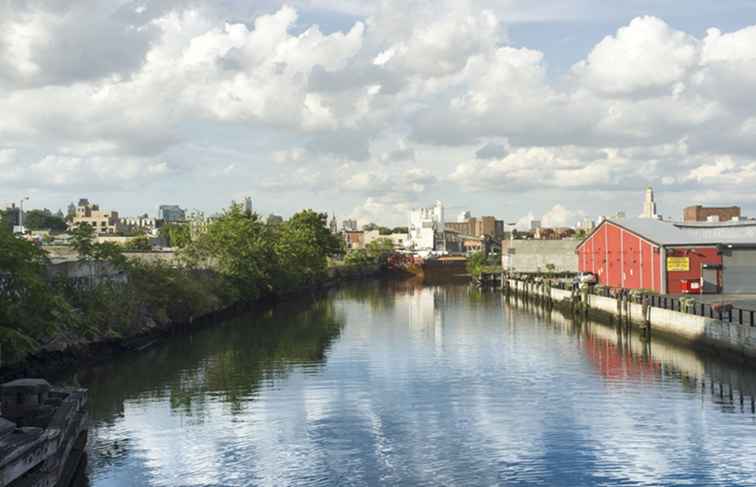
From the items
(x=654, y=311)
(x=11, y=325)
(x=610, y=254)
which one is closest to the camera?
(x=11, y=325)

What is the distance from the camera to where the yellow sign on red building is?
7575cm

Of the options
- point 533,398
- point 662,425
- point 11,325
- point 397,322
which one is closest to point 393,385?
point 533,398

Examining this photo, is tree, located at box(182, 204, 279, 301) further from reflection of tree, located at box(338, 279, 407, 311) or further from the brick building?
the brick building

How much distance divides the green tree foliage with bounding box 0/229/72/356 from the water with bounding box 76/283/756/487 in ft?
14.2

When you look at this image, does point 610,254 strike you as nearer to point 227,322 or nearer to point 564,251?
point 227,322

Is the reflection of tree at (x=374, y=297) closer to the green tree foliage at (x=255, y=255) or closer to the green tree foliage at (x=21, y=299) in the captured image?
the green tree foliage at (x=255, y=255)

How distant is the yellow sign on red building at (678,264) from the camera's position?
75750mm

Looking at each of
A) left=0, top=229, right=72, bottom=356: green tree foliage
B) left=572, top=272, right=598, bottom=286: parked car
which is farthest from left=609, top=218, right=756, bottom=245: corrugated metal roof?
left=0, top=229, right=72, bottom=356: green tree foliage

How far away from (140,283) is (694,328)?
44764 mm

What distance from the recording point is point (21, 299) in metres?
42.8

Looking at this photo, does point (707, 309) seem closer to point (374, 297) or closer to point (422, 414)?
point (422, 414)

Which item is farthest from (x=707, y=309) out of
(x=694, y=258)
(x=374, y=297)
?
(x=374, y=297)

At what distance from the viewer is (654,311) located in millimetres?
62969

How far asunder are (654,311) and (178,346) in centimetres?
3605
